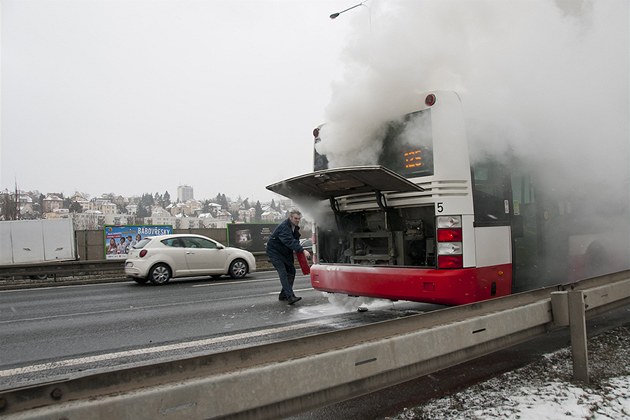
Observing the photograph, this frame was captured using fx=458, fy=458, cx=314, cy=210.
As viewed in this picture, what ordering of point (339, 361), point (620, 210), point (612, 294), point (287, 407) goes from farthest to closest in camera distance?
point (620, 210)
point (612, 294)
point (339, 361)
point (287, 407)

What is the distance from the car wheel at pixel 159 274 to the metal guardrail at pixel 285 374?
11.3m

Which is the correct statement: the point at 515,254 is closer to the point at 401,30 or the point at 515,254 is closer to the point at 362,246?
the point at 362,246

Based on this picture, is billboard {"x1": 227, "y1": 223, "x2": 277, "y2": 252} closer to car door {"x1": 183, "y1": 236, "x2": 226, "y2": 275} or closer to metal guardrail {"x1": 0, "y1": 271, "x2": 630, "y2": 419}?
car door {"x1": 183, "y1": 236, "x2": 226, "y2": 275}

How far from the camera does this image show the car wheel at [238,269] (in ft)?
47.3

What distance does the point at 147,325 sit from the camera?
22.2 feet

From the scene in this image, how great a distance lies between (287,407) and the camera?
2102 mm

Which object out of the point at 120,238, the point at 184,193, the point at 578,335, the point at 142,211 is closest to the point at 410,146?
the point at 578,335

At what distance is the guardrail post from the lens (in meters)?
3.59

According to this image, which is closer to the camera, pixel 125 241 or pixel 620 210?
pixel 620 210

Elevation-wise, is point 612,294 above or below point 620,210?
below

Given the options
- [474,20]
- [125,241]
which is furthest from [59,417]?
[125,241]

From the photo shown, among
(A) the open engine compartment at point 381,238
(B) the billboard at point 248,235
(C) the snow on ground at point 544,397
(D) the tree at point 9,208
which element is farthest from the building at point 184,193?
(C) the snow on ground at point 544,397

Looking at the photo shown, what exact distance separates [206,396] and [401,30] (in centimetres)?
531

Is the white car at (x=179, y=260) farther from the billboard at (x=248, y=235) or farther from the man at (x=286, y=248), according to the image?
the billboard at (x=248, y=235)
